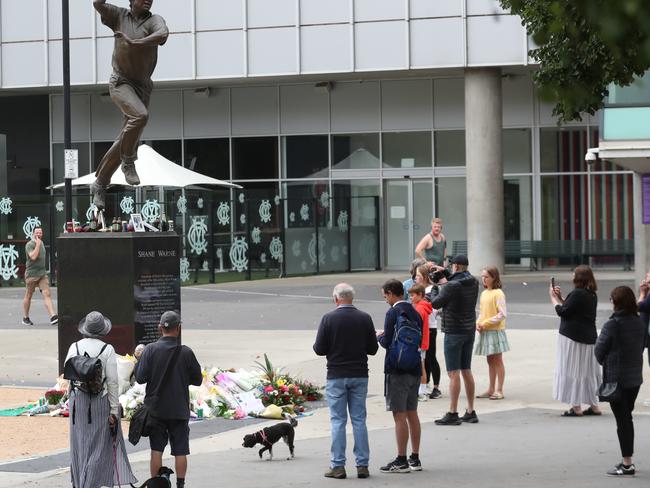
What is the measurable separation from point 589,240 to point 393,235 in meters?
5.85

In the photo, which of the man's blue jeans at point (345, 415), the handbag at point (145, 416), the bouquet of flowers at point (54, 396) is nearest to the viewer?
the handbag at point (145, 416)

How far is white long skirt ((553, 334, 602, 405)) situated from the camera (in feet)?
43.2

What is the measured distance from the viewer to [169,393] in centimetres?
945

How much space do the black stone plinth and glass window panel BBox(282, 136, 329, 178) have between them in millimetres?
24535

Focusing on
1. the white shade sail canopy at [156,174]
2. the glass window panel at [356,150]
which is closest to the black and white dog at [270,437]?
the white shade sail canopy at [156,174]

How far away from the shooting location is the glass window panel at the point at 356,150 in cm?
3947

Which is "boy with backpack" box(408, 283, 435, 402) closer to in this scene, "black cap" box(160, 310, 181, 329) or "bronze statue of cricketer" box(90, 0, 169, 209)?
"black cap" box(160, 310, 181, 329)

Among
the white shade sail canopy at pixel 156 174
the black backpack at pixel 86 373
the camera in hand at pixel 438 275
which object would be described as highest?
the white shade sail canopy at pixel 156 174

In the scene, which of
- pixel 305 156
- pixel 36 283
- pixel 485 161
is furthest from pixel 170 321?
pixel 305 156

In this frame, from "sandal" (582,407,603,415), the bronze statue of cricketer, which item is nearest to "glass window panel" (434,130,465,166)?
the bronze statue of cricketer

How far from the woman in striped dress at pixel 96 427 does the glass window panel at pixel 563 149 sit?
29934 mm

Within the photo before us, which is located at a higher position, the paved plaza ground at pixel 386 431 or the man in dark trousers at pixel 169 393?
the man in dark trousers at pixel 169 393

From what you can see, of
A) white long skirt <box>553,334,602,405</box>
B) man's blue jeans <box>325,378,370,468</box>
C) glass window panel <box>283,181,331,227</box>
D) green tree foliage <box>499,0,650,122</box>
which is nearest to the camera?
green tree foliage <box>499,0,650,122</box>

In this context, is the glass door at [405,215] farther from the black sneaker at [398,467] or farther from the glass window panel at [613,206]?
the black sneaker at [398,467]
